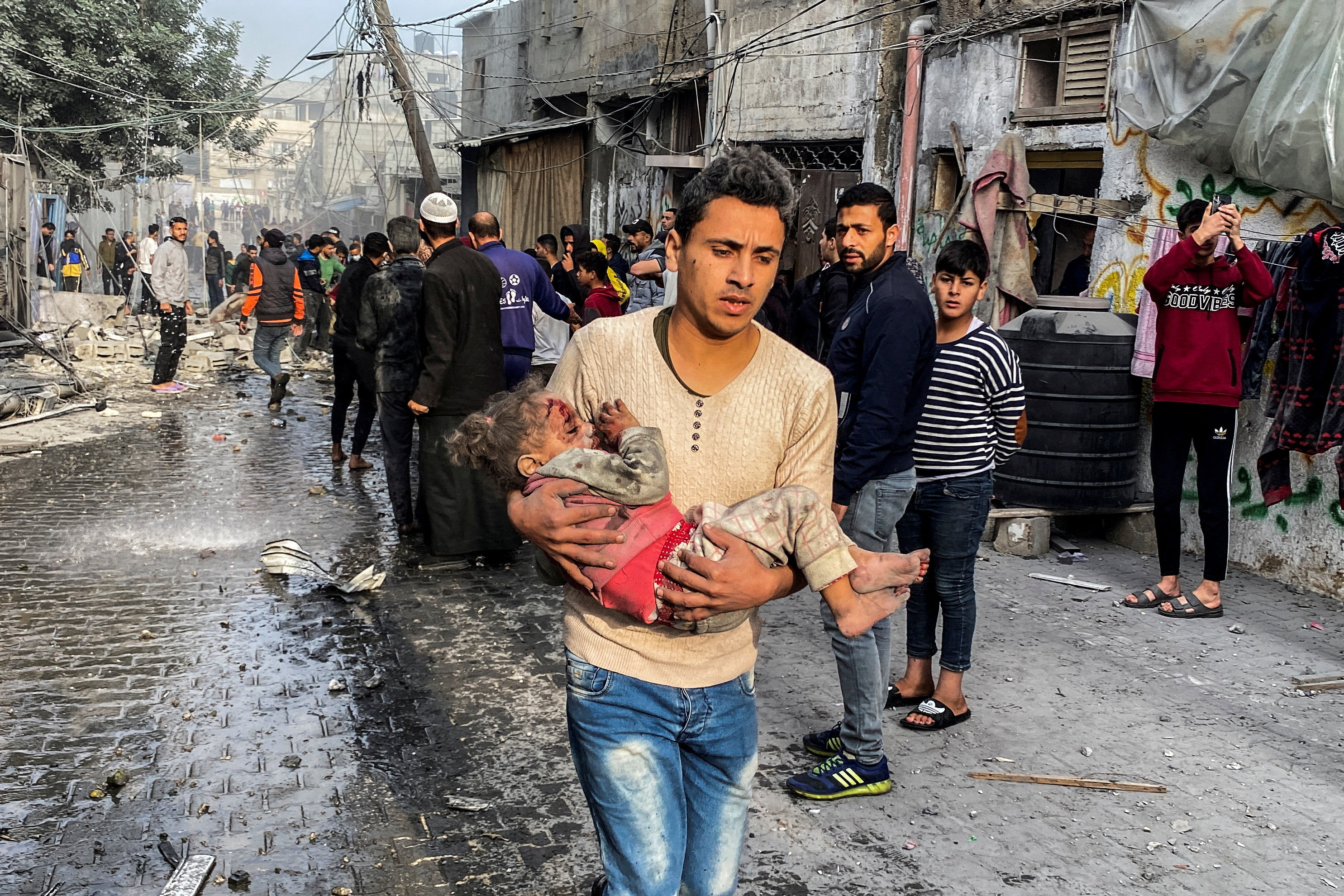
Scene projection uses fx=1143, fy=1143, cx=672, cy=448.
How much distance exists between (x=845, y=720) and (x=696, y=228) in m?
2.42

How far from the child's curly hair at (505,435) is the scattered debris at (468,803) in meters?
1.95

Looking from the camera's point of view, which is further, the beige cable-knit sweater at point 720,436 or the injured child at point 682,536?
the beige cable-knit sweater at point 720,436

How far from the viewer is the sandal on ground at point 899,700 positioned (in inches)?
195

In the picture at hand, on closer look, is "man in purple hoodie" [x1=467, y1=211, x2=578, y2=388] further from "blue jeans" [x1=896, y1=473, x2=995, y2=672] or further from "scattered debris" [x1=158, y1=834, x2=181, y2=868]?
"scattered debris" [x1=158, y1=834, x2=181, y2=868]

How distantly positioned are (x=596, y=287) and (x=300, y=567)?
3.99 metres

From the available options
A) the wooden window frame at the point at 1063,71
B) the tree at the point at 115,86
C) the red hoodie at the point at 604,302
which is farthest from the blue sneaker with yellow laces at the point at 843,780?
the tree at the point at 115,86

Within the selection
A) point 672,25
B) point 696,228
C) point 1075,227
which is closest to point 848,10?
point 1075,227

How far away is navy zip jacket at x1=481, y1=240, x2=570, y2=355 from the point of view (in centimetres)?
771

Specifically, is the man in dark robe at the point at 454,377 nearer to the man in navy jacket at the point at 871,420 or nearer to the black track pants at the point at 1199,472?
the man in navy jacket at the point at 871,420

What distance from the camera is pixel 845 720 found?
413cm

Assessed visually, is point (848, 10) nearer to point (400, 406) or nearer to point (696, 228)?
point (400, 406)

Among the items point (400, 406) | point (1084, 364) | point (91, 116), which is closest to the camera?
point (1084, 364)

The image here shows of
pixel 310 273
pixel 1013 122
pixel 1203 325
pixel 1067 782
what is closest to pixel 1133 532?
pixel 1203 325

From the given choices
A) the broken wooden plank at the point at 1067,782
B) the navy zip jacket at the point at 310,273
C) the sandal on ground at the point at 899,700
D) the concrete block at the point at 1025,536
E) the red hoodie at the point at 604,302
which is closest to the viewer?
the broken wooden plank at the point at 1067,782
